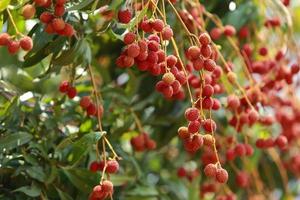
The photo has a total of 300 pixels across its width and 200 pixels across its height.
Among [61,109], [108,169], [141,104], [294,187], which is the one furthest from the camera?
[294,187]

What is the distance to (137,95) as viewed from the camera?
1122 mm

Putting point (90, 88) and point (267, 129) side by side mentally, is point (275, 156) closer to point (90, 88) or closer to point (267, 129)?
point (267, 129)

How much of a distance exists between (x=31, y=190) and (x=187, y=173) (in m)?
0.41

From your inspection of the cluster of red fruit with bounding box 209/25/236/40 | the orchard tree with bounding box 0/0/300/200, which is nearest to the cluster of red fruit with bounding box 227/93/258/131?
the orchard tree with bounding box 0/0/300/200

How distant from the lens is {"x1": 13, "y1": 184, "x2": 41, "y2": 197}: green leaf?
0.84m

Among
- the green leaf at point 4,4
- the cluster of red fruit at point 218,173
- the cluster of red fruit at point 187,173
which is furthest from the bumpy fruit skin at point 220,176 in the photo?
the cluster of red fruit at point 187,173

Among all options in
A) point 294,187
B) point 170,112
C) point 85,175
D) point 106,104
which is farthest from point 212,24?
point 294,187

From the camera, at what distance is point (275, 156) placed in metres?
1.31

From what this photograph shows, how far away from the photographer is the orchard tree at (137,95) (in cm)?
79

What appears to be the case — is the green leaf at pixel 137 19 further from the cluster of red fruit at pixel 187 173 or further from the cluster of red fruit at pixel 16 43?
the cluster of red fruit at pixel 187 173

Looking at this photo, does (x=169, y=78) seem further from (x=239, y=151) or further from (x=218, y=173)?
(x=239, y=151)

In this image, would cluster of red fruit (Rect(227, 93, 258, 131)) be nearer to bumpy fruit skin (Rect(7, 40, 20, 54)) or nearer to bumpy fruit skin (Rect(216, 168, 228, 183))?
bumpy fruit skin (Rect(216, 168, 228, 183))

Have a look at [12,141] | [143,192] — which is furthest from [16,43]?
[143,192]

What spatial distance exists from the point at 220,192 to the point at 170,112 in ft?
0.61
